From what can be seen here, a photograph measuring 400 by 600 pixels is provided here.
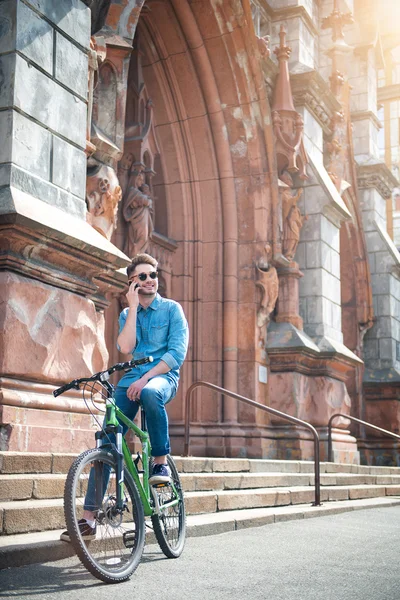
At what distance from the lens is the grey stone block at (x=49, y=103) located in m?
5.71

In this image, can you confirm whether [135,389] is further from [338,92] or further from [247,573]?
[338,92]

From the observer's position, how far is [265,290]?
39.8 feet

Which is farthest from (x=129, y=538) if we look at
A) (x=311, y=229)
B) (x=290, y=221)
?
(x=311, y=229)

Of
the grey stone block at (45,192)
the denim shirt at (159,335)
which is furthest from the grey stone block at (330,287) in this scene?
the denim shirt at (159,335)

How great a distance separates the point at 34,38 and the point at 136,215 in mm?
4864

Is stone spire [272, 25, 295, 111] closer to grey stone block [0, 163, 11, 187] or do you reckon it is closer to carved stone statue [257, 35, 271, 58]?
carved stone statue [257, 35, 271, 58]

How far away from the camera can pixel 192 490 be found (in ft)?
21.9

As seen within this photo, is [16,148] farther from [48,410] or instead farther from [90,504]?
[90,504]

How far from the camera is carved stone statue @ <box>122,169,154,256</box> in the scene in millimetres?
10594

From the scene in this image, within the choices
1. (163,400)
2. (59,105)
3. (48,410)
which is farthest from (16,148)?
(163,400)

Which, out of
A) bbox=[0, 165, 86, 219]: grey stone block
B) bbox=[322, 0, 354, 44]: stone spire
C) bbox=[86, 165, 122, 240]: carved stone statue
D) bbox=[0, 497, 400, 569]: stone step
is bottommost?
bbox=[0, 497, 400, 569]: stone step

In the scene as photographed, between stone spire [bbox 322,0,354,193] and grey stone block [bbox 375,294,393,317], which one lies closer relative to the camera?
stone spire [bbox 322,0,354,193]

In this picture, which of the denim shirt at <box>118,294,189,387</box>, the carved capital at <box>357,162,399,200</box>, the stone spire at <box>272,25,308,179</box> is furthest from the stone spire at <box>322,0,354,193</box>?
the denim shirt at <box>118,294,189,387</box>

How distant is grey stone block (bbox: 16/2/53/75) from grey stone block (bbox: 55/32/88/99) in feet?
0.28
